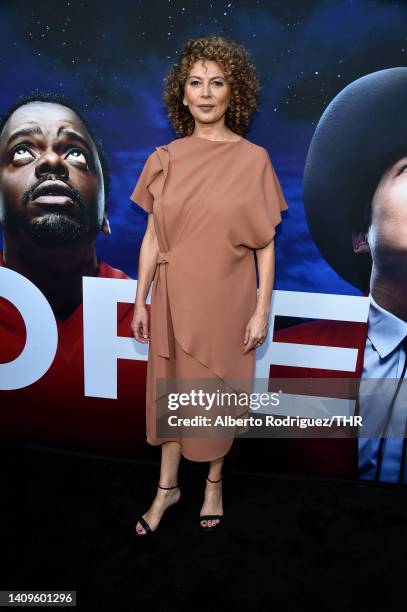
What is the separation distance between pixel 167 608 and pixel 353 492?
3.23 feet

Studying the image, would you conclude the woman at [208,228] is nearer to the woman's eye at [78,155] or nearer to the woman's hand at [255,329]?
the woman's hand at [255,329]

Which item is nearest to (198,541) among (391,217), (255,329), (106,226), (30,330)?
(255,329)

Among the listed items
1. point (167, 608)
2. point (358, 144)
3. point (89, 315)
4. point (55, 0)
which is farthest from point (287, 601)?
point (55, 0)

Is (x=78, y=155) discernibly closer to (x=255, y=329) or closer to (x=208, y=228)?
(x=208, y=228)

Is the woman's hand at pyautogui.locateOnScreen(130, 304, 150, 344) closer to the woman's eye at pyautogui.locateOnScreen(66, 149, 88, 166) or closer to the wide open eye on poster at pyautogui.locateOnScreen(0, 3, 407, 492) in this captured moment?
the wide open eye on poster at pyautogui.locateOnScreen(0, 3, 407, 492)

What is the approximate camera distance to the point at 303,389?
2.32 metres

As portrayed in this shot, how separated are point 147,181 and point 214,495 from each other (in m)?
1.20

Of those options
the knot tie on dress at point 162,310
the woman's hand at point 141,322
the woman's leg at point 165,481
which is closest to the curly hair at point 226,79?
the knot tie on dress at point 162,310

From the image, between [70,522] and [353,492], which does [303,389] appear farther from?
[70,522]

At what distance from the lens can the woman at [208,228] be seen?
1776mm

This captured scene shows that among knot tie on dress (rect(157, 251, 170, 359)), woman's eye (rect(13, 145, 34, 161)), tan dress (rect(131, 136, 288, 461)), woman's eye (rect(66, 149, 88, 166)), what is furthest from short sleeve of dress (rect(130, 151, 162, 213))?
woman's eye (rect(13, 145, 34, 161))

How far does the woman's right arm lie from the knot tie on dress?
6 cm

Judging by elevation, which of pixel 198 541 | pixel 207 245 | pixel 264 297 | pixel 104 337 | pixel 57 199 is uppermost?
pixel 57 199

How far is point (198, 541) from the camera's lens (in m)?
1.98
